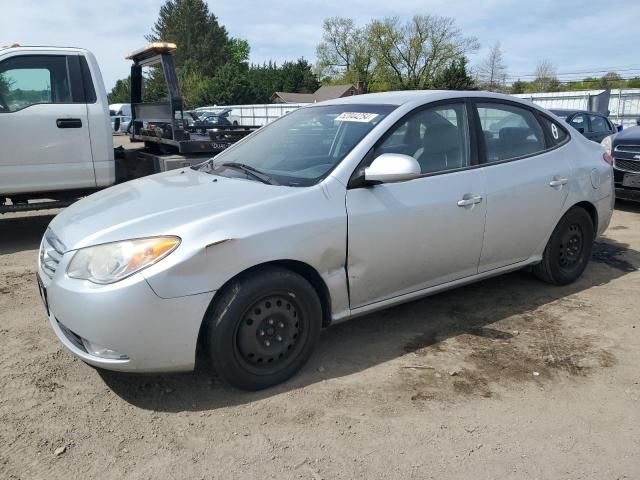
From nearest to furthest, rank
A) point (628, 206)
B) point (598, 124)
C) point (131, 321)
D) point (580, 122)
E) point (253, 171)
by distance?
point (131, 321)
point (253, 171)
point (628, 206)
point (580, 122)
point (598, 124)

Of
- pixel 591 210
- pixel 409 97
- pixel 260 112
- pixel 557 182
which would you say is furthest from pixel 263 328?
pixel 260 112

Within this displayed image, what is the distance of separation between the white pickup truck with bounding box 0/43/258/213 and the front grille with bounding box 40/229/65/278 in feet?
10.4

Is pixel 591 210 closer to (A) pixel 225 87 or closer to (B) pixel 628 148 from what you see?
(B) pixel 628 148

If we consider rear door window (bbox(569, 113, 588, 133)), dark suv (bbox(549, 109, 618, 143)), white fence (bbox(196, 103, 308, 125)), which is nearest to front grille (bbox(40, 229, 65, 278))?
dark suv (bbox(549, 109, 618, 143))

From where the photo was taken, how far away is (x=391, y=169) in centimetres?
323

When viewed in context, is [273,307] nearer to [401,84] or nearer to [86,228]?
[86,228]

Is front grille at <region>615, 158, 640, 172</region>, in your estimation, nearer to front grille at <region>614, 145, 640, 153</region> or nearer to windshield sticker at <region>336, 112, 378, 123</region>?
front grille at <region>614, 145, 640, 153</region>

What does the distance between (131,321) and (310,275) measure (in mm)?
1042

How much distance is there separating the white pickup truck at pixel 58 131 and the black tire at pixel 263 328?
3958 millimetres

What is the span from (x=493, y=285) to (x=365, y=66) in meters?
71.0

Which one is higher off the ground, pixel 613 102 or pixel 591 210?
pixel 613 102

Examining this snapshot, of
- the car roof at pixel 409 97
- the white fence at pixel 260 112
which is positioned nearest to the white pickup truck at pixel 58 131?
the car roof at pixel 409 97

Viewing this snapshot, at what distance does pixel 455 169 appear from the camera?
151 inches

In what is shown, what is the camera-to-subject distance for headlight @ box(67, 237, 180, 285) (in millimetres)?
2699
